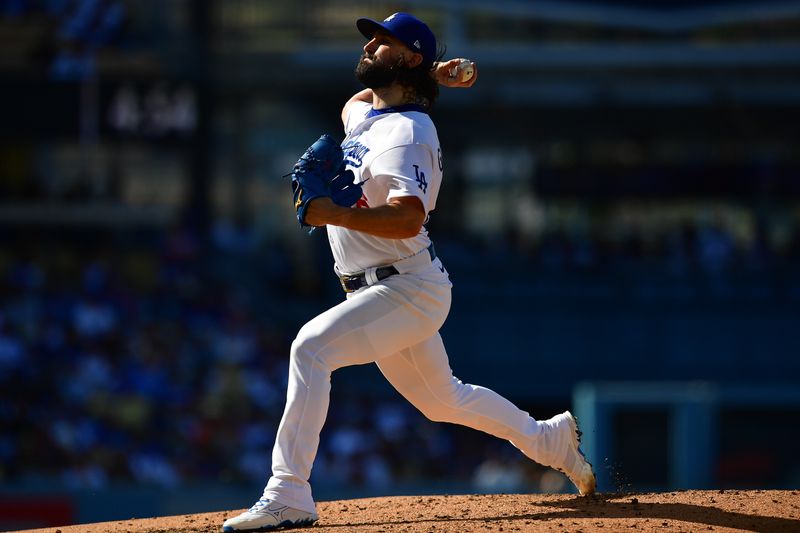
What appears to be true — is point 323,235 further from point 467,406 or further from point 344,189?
point 344,189

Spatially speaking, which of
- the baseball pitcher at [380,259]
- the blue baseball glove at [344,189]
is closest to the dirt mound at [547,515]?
the baseball pitcher at [380,259]

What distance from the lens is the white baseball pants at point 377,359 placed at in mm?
4020

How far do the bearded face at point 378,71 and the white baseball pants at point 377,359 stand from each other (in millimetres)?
615

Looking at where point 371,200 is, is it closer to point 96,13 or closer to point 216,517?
point 216,517

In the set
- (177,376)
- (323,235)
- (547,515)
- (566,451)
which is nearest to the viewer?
(547,515)

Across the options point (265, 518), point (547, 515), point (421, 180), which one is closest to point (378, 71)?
point (421, 180)

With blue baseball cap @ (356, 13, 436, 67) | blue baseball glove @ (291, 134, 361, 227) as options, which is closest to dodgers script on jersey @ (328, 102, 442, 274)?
blue baseball glove @ (291, 134, 361, 227)

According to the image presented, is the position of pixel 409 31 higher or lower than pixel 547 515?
higher

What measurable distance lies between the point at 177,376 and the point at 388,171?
31.9 feet

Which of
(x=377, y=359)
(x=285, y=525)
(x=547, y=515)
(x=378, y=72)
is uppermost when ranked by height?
(x=378, y=72)

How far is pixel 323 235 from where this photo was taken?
52.5 ft

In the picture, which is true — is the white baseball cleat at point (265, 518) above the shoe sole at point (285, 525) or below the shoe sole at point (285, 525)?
above

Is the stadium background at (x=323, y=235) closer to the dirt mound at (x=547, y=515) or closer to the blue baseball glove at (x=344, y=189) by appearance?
the dirt mound at (x=547, y=515)

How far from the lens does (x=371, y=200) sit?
414 cm
